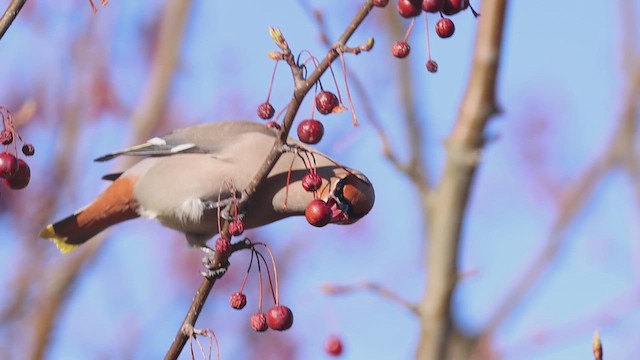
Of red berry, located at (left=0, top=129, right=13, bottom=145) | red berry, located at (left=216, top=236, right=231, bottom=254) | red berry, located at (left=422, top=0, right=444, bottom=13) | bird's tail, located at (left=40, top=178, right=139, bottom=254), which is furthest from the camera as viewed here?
bird's tail, located at (left=40, top=178, right=139, bottom=254)

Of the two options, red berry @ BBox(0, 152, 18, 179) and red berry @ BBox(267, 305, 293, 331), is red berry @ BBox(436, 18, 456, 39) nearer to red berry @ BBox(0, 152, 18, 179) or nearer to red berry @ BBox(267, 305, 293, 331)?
red berry @ BBox(267, 305, 293, 331)

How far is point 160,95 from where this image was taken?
5.24 meters

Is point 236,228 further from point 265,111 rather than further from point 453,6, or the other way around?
point 453,6

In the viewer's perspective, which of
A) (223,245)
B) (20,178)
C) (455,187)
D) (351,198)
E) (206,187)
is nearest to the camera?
(20,178)

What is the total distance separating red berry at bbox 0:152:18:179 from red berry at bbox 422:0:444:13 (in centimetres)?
102

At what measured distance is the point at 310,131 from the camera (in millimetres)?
2207

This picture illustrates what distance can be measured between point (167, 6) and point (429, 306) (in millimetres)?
3251

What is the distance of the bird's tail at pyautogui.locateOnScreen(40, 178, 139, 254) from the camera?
3709 millimetres

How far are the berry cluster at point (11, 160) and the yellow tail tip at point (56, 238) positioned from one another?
1.52 m

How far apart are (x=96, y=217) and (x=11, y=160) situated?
4.90ft

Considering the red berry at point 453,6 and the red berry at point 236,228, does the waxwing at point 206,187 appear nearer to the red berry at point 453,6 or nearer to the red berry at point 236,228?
the red berry at point 236,228

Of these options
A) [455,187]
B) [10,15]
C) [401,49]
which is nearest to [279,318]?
[401,49]

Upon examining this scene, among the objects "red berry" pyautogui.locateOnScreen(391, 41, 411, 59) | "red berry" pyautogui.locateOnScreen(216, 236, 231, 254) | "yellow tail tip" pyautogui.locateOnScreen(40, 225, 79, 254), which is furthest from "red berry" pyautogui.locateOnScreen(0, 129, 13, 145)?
"yellow tail tip" pyautogui.locateOnScreen(40, 225, 79, 254)

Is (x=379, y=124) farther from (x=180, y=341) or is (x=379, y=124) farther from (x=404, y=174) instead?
(x=180, y=341)
